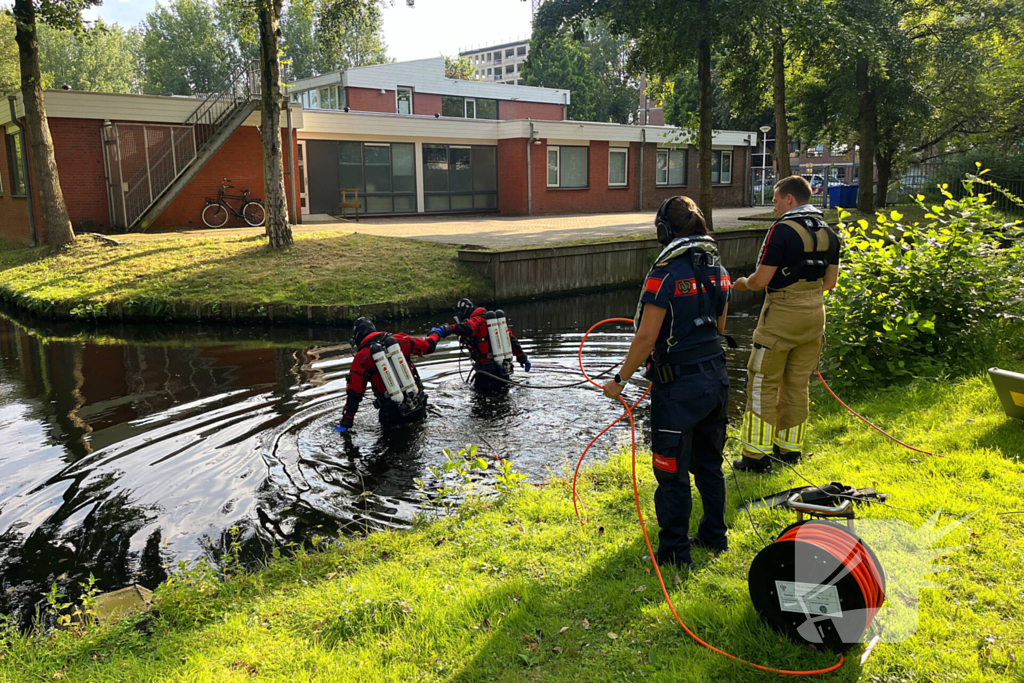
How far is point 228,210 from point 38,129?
558 centimetres

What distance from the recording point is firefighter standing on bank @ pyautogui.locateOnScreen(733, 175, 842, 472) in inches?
199

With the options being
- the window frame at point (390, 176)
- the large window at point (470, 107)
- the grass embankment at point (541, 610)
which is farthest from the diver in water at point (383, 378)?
the large window at point (470, 107)

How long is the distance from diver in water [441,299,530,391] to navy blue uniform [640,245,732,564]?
4.61 metres

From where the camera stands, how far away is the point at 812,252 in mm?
5047

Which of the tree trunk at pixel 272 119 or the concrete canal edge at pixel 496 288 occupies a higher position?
the tree trunk at pixel 272 119

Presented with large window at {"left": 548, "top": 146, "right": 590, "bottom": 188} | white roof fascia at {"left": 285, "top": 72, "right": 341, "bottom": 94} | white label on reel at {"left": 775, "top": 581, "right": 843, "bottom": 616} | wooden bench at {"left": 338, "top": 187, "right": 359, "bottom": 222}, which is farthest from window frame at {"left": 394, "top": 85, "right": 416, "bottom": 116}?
white label on reel at {"left": 775, "top": 581, "right": 843, "bottom": 616}

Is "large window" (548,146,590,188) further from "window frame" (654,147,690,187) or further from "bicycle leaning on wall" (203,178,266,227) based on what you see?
"bicycle leaning on wall" (203,178,266,227)

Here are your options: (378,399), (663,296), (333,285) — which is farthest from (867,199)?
(663,296)

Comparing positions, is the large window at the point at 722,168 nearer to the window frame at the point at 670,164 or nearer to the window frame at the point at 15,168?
the window frame at the point at 670,164

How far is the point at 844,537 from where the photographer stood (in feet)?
9.77

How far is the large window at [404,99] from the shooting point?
1740 inches

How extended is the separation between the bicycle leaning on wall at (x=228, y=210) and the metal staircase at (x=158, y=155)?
1.09 metres

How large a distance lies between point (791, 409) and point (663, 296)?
2.13m

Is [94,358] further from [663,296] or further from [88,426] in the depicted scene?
[663,296]
